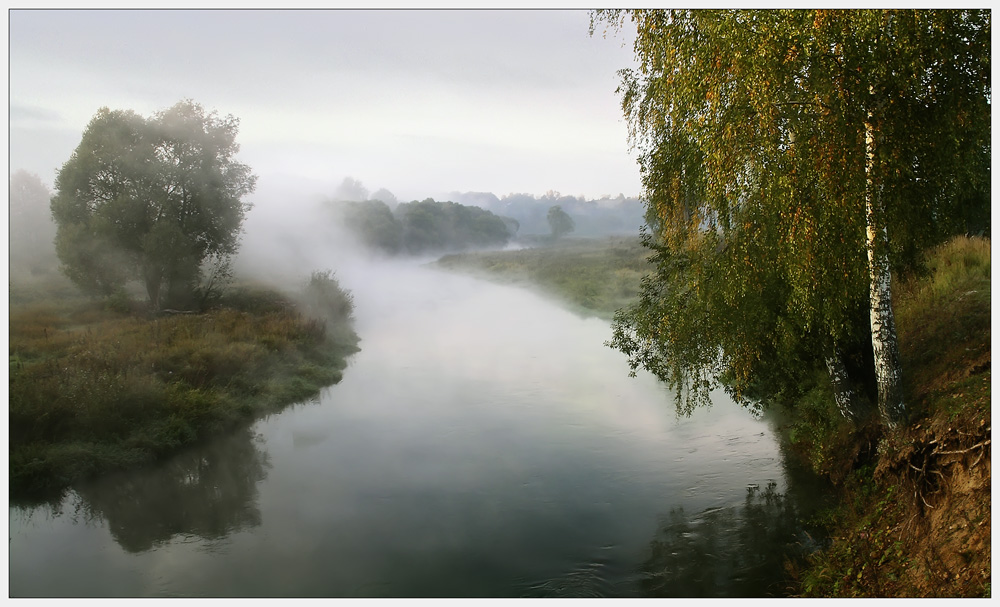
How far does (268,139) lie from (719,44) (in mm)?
11404

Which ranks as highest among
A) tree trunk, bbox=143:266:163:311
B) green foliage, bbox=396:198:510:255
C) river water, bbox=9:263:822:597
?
green foliage, bbox=396:198:510:255

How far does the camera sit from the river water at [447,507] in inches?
334

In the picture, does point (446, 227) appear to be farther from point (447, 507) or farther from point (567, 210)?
point (447, 507)

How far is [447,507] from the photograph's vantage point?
10.6 metres

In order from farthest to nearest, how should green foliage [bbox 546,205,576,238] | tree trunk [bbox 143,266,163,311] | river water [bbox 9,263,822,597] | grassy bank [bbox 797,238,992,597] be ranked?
green foliage [bbox 546,205,576,238] → tree trunk [bbox 143,266,163,311] → river water [bbox 9,263,822,597] → grassy bank [bbox 797,238,992,597]

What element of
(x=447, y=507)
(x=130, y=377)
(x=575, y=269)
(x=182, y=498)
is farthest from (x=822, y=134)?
(x=575, y=269)

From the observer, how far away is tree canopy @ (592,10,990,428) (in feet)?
22.6

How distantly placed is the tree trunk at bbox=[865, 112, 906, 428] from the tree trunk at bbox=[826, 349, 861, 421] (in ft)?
2.64

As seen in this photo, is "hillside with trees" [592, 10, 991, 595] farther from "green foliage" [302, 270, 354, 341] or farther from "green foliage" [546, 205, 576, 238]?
"green foliage" [302, 270, 354, 341]

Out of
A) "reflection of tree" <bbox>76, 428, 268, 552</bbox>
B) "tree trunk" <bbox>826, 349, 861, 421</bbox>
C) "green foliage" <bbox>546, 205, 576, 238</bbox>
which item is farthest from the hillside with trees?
"green foliage" <bbox>546, 205, 576, 238</bbox>

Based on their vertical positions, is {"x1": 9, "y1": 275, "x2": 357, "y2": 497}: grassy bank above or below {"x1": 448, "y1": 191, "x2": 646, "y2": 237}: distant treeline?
below

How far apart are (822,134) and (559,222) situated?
1139 centimetres

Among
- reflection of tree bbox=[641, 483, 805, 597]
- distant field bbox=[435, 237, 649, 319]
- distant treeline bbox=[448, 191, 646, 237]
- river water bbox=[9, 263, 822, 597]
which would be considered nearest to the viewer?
reflection of tree bbox=[641, 483, 805, 597]

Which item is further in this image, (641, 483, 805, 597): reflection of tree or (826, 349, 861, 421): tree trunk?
(826, 349, 861, 421): tree trunk
